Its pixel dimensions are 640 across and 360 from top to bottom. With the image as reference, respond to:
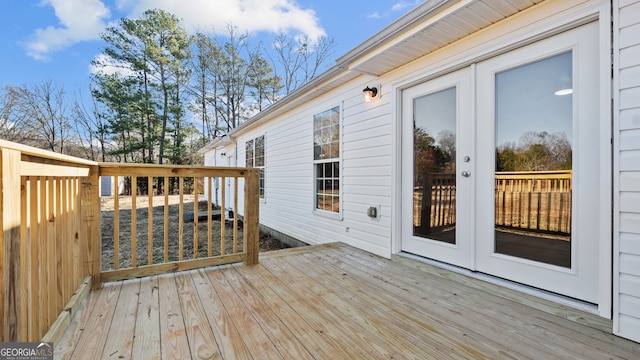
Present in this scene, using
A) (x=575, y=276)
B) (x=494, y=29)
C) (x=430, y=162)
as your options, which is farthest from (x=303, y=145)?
(x=575, y=276)

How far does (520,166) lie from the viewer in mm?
2193

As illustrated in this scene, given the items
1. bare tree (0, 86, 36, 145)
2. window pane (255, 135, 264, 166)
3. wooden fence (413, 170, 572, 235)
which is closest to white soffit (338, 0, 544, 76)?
wooden fence (413, 170, 572, 235)

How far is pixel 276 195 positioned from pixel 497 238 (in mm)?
4613

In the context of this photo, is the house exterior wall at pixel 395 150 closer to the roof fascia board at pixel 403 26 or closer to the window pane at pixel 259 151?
the window pane at pixel 259 151

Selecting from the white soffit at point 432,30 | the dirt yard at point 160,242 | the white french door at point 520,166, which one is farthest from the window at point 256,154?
the white french door at point 520,166

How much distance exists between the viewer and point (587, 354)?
1.46m

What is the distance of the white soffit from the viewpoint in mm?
2057

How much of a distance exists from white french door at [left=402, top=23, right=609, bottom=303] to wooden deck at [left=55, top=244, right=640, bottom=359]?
0.34 m

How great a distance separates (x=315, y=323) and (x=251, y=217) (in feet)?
4.76

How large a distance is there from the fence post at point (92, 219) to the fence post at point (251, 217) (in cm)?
123

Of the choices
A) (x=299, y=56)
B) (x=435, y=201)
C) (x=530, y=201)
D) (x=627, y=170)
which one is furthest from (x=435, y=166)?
(x=299, y=56)

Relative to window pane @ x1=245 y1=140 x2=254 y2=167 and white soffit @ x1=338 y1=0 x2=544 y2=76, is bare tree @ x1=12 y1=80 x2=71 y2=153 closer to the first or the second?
window pane @ x1=245 y1=140 x2=254 y2=167

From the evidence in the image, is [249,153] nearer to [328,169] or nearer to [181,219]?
[328,169]

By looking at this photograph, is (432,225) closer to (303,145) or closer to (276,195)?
(303,145)
